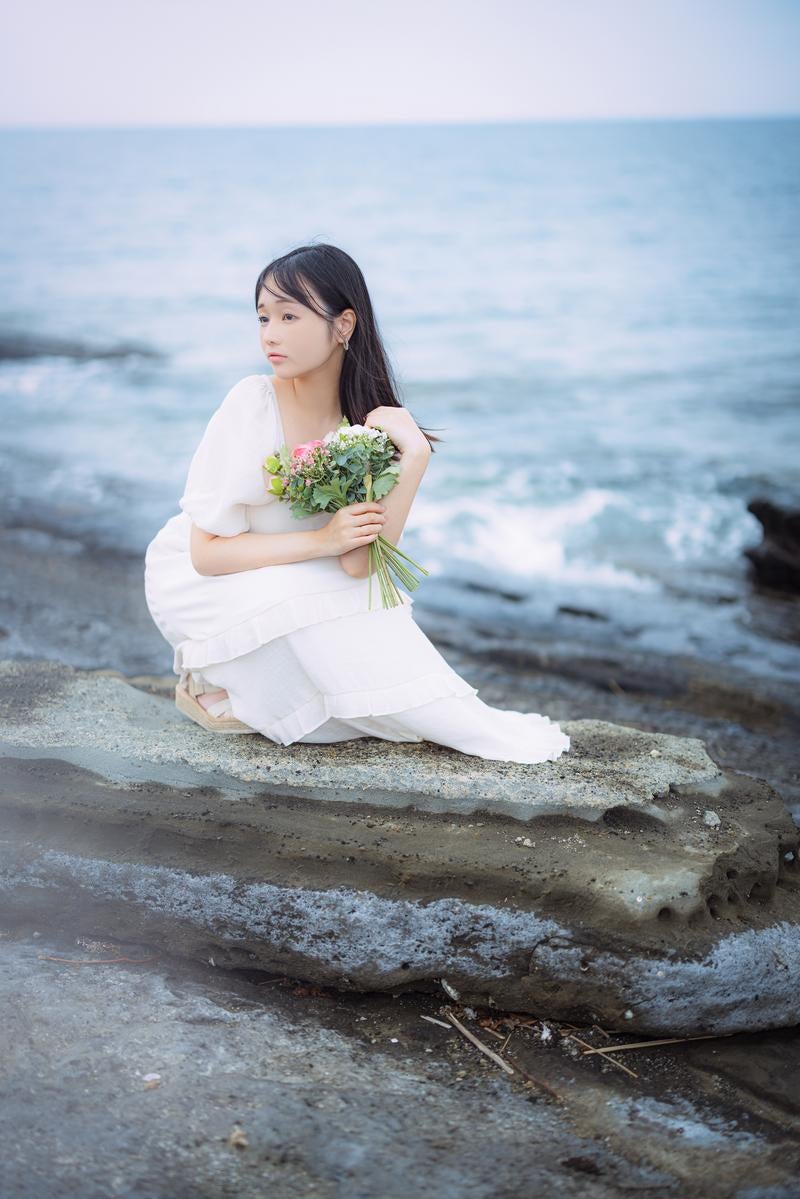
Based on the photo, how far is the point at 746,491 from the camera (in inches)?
532

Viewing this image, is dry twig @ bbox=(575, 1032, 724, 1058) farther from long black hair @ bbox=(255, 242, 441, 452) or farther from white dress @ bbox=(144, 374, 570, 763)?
long black hair @ bbox=(255, 242, 441, 452)

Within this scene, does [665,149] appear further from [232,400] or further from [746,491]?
[232,400]

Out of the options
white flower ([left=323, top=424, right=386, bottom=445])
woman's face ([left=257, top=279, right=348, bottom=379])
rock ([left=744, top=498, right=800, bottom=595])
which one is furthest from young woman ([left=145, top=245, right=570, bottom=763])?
rock ([left=744, top=498, right=800, bottom=595])

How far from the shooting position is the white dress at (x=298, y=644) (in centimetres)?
351

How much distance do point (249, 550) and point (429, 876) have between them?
124cm

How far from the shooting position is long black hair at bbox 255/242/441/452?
347cm

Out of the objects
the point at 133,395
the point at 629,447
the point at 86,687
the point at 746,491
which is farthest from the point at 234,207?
the point at 86,687

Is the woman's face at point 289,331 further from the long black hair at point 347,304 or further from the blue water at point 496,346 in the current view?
the blue water at point 496,346

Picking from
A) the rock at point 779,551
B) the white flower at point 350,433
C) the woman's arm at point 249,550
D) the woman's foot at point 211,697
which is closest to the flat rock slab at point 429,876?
the woman's foot at point 211,697

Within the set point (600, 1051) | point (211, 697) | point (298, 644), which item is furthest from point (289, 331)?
point (600, 1051)

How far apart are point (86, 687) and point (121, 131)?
94.6 m

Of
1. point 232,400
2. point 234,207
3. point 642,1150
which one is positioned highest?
point 234,207

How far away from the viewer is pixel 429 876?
2.99 meters

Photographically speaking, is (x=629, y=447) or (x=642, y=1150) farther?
(x=629, y=447)
